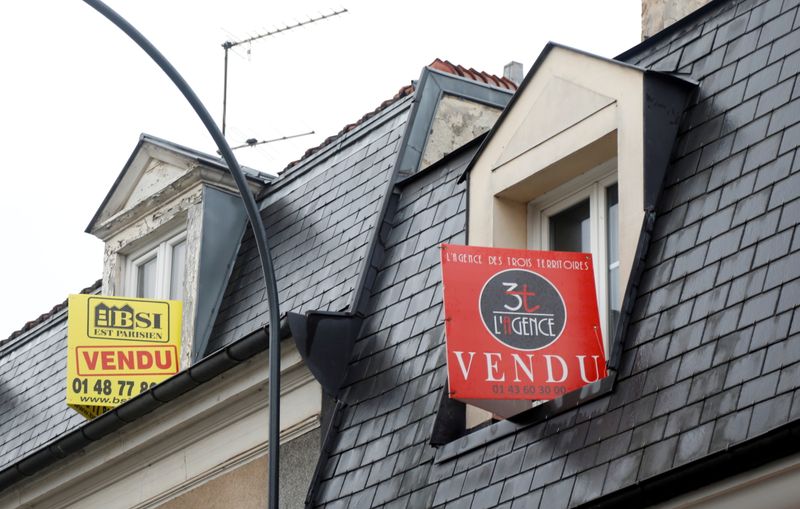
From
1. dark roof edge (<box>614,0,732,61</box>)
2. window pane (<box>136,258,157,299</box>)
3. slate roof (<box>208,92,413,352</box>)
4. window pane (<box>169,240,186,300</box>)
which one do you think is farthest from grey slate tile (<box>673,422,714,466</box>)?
window pane (<box>136,258,157,299</box>)

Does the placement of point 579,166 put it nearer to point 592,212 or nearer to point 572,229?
point 592,212

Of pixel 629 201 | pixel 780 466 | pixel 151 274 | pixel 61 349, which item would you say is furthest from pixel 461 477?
pixel 61 349

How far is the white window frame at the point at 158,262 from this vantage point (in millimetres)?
16219

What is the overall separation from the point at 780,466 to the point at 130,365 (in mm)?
8308

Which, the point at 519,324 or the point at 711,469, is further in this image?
the point at 519,324

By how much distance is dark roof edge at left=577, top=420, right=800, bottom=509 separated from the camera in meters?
8.33

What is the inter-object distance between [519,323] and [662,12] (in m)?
4.53

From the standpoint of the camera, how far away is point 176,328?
50.8 ft

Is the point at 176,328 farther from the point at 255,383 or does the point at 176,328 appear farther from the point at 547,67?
the point at 547,67

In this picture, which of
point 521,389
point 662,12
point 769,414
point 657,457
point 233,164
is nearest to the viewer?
point 769,414

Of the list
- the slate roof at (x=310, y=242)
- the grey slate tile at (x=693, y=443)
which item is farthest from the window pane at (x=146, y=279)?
the grey slate tile at (x=693, y=443)

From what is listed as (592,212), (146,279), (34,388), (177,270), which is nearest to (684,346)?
(592,212)

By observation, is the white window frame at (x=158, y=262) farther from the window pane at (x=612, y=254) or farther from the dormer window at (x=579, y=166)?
the window pane at (x=612, y=254)

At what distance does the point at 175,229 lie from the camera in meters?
16.4
